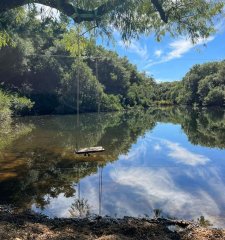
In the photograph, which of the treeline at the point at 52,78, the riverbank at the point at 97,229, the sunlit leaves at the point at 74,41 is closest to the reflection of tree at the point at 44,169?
the riverbank at the point at 97,229

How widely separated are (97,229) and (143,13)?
6385mm

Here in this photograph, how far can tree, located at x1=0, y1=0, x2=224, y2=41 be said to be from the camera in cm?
991

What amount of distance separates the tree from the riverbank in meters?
5.44

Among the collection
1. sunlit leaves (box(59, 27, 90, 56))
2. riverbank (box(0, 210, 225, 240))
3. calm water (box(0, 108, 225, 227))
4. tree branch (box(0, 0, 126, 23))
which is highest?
tree branch (box(0, 0, 126, 23))

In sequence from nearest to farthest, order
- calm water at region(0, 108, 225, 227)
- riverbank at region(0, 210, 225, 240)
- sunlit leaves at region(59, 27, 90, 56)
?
1. riverbank at region(0, 210, 225, 240)
2. calm water at region(0, 108, 225, 227)
3. sunlit leaves at region(59, 27, 90, 56)

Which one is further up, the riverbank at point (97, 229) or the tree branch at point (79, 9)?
the tree branch at point (79, 9)

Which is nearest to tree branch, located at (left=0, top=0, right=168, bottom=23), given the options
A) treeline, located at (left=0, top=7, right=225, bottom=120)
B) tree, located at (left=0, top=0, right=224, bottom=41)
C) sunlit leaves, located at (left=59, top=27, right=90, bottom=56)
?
tree, located at (left=0, top=0, right=224, bottom=41)

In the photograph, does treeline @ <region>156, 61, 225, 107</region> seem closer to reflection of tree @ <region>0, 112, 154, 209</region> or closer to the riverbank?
reflection of tree @ <region>0, 112, 154, 209</region>

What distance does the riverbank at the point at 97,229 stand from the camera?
6.32m

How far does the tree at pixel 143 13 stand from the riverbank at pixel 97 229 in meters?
5.44

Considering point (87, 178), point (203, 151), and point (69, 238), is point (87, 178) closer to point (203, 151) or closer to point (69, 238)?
point (69, 238)

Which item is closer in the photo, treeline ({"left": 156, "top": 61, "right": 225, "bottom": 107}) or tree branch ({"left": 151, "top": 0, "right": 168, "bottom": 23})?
tree branch ({"left": 151, "top": 0, "right": 168, "bottom": 23})

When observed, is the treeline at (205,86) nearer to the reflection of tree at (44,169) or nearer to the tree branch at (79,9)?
the reflection of tree at (44,169)

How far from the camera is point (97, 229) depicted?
710cm
